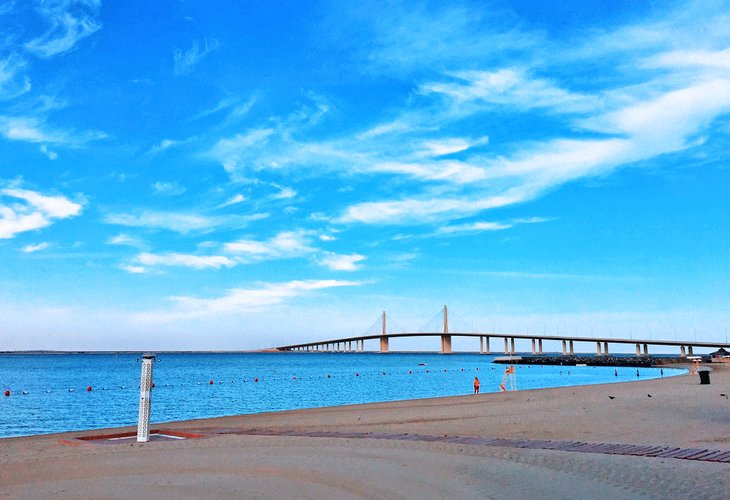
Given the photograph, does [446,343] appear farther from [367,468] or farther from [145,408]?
[367,468]

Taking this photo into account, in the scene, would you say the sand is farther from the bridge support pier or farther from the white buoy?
the bridge support pier

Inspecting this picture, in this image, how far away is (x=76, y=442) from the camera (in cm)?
1507

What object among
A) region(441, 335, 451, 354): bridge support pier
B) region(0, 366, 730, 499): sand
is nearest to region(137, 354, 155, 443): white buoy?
region(0, 366, 730, 499): sand

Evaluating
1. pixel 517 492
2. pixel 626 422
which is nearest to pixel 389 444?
pixel 517 492

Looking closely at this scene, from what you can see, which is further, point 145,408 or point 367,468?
point 145,408

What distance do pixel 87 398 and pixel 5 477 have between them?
162 ft

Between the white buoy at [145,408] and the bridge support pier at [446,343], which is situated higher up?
the bridge support pier at [446,343]

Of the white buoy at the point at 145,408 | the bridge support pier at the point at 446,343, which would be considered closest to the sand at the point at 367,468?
the white buoy at the point at 145,408

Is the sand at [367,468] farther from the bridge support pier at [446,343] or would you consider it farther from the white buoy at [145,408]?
the bridge support pier at [446,343]

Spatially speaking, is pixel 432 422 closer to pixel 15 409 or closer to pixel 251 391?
pixel 15 409

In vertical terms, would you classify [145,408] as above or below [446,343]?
below

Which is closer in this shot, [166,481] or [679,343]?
[166,481]

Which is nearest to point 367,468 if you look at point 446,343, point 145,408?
point 145,408

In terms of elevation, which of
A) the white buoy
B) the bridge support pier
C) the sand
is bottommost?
the sand
